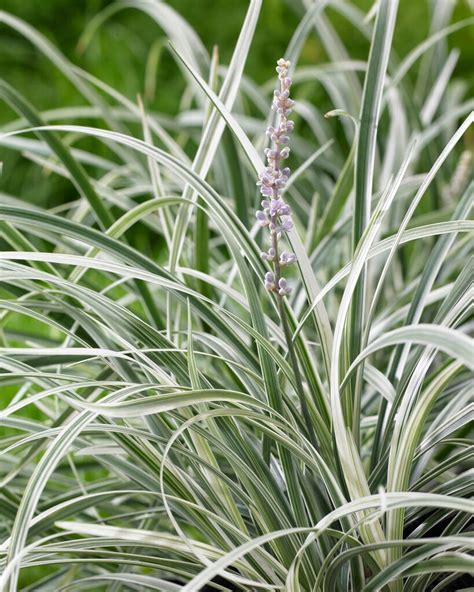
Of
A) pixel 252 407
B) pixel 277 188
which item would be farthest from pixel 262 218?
pixel 252 407

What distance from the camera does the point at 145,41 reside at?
2449 mm

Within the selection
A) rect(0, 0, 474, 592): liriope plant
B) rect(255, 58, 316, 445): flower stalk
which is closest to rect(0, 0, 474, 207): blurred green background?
rect(0, 0, 474, 592): liriope plant

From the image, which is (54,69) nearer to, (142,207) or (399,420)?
(142,207)

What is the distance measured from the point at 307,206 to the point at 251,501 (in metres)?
0.82

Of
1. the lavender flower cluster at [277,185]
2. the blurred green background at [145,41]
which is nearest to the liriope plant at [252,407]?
the lavender flower cluster at [277,185]

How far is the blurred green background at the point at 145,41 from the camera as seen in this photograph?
7.67 ft

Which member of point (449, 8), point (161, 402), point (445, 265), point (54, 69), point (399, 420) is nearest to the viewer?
point (161, 402)

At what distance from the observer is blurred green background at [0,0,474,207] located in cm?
234

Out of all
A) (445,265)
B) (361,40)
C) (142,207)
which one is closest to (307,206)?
(445,265)

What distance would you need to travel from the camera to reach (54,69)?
2.41 meters

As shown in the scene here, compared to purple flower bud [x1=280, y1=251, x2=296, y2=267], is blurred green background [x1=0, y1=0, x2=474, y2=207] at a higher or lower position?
higher

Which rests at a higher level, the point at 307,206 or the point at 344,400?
the point at 307,206

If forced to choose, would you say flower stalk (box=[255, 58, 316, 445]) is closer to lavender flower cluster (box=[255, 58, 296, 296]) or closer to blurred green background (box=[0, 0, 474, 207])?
lavender flower cluster (box=[255, 58, 296, 296])

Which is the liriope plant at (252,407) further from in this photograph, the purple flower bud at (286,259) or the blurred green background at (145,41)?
the blurred green background at (145,41)
